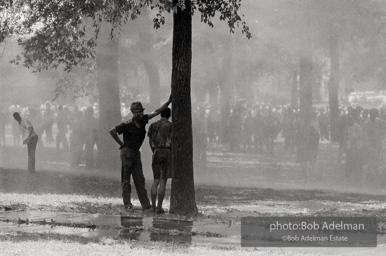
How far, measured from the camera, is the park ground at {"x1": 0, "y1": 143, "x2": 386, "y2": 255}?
428 inches

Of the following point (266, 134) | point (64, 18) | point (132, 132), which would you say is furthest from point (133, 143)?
point (266, 134)

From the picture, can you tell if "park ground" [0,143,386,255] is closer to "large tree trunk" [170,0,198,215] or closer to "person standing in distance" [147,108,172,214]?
"person standing in distance" [147,108,172,214]

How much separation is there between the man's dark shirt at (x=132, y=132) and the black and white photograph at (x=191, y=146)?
2 centimetres

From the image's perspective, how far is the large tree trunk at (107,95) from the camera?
2627 centimetres

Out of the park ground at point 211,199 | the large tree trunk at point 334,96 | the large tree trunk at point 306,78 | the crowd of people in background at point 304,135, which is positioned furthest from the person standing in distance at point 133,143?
the large tree trunk at point 334,96

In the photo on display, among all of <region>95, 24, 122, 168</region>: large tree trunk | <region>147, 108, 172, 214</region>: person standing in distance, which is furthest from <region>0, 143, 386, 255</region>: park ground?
<region>95, 24, 122, 168</region>: large tree trunk

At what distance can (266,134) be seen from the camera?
37.2 metres

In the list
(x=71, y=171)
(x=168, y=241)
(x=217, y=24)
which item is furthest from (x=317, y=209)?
(x=217, y=24)

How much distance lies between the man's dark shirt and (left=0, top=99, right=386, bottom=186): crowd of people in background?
9.62 m

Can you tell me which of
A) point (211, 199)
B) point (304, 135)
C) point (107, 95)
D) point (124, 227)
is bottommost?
point (124, 227)

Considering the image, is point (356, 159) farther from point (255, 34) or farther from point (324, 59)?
point (324, 59)

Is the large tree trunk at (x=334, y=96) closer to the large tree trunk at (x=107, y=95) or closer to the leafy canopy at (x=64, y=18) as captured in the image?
the large tree trunk at (x=107, y=95)

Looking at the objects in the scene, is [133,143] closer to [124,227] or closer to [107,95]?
[124,227]

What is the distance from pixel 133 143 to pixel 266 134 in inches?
894
